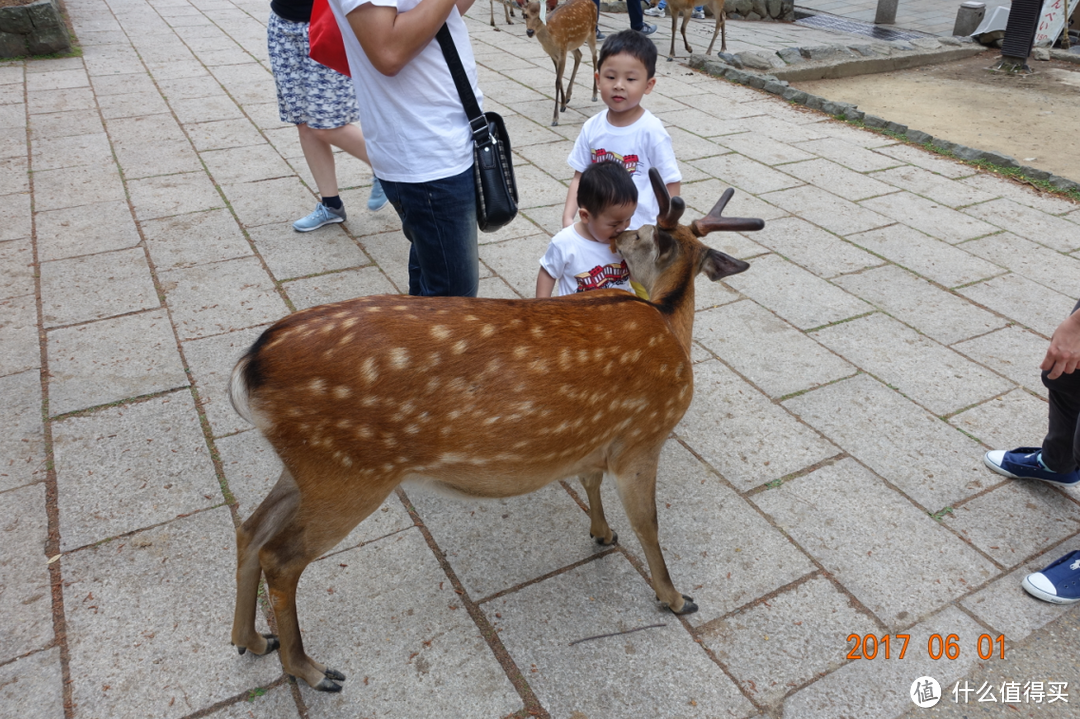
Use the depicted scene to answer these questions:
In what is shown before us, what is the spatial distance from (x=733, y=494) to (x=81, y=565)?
2270 mm

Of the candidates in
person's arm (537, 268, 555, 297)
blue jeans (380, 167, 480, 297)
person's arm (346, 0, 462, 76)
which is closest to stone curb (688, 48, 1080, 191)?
person's arm (537, 268, 555, 297)

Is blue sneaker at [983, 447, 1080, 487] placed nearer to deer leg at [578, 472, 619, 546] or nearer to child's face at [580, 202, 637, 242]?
deer leg at [578, 472, 619, 546]

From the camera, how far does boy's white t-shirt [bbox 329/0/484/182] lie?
229 centimetres

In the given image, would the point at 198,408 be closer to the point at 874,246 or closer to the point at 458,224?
the point at 458,224

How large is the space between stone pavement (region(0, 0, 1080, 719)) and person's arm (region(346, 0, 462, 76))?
1537 mm

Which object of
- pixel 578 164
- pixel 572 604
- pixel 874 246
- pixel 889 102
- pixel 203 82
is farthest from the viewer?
pixel 889 102

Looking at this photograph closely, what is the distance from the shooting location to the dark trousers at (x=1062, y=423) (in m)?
2.62

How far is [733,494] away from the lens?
2801mm

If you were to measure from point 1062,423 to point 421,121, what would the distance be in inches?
99.3

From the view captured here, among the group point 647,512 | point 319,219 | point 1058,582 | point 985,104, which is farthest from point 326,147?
point 985,104

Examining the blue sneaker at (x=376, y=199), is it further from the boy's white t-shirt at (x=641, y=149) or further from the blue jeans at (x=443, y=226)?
the blue jeans at (x=443, y=226)

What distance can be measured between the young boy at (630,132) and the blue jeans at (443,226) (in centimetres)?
68

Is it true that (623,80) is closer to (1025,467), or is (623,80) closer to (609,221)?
(609,221)

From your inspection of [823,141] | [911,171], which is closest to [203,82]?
[823,141]
